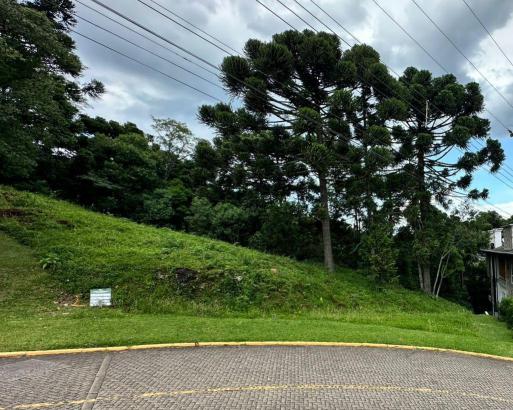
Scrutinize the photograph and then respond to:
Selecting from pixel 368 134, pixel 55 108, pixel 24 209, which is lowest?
pixel 24 209

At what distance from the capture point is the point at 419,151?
23938 mm

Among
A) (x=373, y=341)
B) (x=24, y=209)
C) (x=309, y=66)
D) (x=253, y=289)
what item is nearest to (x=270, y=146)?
(x=309, y=66)

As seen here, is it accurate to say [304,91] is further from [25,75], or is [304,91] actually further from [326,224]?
[25,75]

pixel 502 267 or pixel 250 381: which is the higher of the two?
pixel 502 267

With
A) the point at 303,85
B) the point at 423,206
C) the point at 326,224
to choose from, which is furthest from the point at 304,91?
the point at 423,206

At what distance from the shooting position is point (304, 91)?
19859 millimetres

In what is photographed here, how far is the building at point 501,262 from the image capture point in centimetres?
2270

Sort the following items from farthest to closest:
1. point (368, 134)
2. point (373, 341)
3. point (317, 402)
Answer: point (368, 134) < point (373, 341) < point (317, 402)

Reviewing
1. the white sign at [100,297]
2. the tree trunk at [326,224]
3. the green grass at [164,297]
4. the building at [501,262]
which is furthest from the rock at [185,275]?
the building at [501,262]

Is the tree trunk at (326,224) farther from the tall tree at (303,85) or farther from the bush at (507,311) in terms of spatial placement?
the bush at (507,311)

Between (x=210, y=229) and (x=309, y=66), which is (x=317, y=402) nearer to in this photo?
(x=309, y=66)

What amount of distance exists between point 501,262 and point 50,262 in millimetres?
25859

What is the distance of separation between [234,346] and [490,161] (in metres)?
21.1

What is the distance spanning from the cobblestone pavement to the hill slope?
14.0 ft
